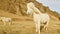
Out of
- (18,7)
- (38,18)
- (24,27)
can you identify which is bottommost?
(24,27)

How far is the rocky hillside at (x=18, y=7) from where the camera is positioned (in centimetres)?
279

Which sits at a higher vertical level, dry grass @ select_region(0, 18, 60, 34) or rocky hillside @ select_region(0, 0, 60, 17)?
rocky hillside @ select_region(0, 0, 60, 17)

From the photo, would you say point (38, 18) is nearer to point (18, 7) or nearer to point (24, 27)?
point (24, 27)

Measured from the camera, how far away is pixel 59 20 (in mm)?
2771

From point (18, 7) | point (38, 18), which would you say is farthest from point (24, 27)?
point (18, 7)

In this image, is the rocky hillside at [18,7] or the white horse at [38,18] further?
the rocky hillside at [18,7]

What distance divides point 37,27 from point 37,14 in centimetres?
19

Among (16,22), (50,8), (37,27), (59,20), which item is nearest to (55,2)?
(50,8)

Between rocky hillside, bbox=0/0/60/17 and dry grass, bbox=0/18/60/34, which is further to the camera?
rocky hillside, bbox=0/0/60/17

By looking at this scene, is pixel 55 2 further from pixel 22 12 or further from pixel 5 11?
pixel 5 11

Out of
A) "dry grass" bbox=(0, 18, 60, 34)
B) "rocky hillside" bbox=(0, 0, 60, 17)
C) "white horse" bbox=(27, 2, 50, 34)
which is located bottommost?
"dry grass" bbox=(0, 18, 60, 34)

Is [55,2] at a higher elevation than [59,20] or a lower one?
higher

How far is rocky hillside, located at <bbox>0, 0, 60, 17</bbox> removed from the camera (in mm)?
2789

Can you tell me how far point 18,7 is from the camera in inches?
113
